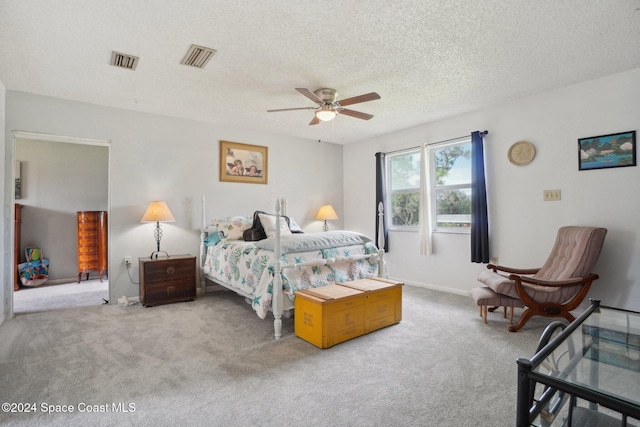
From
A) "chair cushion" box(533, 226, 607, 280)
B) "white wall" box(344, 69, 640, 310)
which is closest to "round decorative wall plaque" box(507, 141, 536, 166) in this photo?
"white wall" box(344, 69, 640, 310)

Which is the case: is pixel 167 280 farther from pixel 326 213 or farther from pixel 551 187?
pixel 551 187

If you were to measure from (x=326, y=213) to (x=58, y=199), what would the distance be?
4411 mm

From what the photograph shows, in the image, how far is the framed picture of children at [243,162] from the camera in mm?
4688

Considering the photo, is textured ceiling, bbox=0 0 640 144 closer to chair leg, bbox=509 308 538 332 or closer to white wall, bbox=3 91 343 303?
white wall, bbox=3 91 343 303

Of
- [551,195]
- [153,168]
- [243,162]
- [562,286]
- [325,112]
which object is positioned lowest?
[562,286]

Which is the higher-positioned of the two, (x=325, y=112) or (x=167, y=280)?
(x=325, y=112)

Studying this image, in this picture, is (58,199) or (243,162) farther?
(58,199)

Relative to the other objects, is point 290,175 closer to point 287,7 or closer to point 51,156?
point 287,7

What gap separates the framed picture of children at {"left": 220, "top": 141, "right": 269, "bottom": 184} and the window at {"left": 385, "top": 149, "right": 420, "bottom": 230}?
214cm

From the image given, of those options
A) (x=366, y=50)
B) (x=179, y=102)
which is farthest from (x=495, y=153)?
(x=179, y=102)

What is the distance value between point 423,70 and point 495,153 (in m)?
1.69

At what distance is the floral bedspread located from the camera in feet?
9.37

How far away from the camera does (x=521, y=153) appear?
3.66m

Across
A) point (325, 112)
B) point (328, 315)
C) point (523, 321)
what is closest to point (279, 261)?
point (328, 315)
